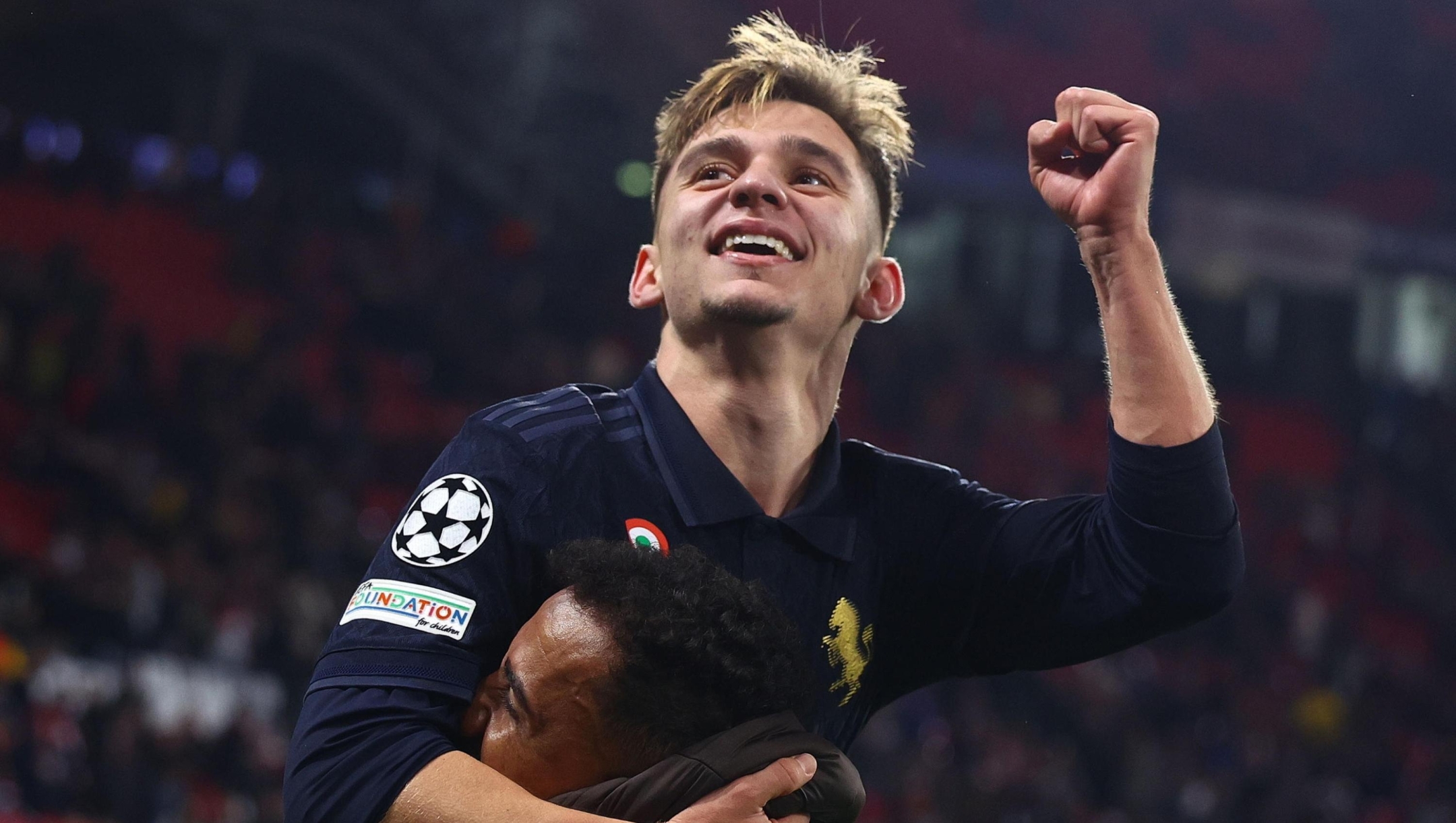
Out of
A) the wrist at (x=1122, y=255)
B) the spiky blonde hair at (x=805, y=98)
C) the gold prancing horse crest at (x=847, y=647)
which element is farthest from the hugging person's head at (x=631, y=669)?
the spiky blonde hair at (x=805, y=98)

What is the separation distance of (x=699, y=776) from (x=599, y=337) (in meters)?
12.6

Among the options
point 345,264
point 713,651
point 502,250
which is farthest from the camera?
point 502,250

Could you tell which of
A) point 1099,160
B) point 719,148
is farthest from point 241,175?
point 1099,160

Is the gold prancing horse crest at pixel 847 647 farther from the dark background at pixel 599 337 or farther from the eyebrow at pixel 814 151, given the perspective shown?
the dark background at pixel 599 337

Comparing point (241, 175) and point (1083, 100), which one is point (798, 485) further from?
point (241, 175)

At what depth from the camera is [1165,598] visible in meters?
2.18

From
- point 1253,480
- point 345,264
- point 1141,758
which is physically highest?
point 345,264

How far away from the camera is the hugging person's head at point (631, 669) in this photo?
1656 millimetres

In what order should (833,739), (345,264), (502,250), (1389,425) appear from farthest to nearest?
(1389,425) → (502,250) → (345,264) → (833,739)

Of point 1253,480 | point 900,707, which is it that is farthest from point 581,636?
point 1253,480

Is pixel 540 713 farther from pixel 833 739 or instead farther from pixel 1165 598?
pixel 1165 598

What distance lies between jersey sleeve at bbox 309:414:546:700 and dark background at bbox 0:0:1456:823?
6507 millimetres

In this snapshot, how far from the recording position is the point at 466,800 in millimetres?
1672

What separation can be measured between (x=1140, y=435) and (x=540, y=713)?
1.01 meters
